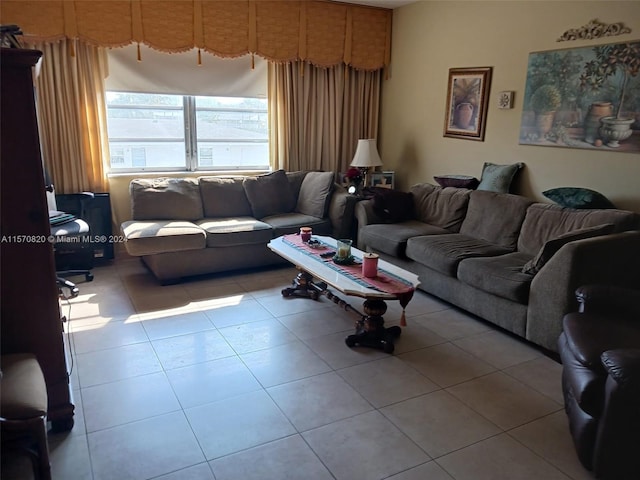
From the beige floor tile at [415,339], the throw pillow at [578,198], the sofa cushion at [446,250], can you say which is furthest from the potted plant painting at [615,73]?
the beige floor tile at [415,339]

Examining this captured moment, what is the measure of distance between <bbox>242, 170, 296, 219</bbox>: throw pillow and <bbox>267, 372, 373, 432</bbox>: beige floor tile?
2589mm

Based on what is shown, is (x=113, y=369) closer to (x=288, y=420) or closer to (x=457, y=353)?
(x=288, y=420)

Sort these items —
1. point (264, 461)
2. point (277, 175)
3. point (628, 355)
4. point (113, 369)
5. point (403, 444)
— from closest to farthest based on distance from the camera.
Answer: point (628, 355) → point (264, 461) → point (403, 444) → point (113, 369) → point (277, 175)

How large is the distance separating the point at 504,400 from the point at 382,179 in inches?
134

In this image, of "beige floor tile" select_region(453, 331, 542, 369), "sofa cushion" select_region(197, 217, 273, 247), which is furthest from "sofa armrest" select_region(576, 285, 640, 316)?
"sofa cushion" select_region(197, 217, 273, 247)

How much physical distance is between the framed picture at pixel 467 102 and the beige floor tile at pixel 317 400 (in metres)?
3.06

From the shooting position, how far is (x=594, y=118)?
146 inches

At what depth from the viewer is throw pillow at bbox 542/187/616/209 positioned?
3578mm

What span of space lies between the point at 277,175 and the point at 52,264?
322cm

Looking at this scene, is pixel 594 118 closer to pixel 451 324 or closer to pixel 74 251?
pixel 451 324

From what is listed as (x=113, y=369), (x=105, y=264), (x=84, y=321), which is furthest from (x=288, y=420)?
(x=105, y=264)

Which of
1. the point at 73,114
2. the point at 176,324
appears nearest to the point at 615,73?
the point at 176,324

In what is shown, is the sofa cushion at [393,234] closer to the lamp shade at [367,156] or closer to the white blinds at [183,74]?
the lamp shade at [367,156]

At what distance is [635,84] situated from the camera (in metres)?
3.43
